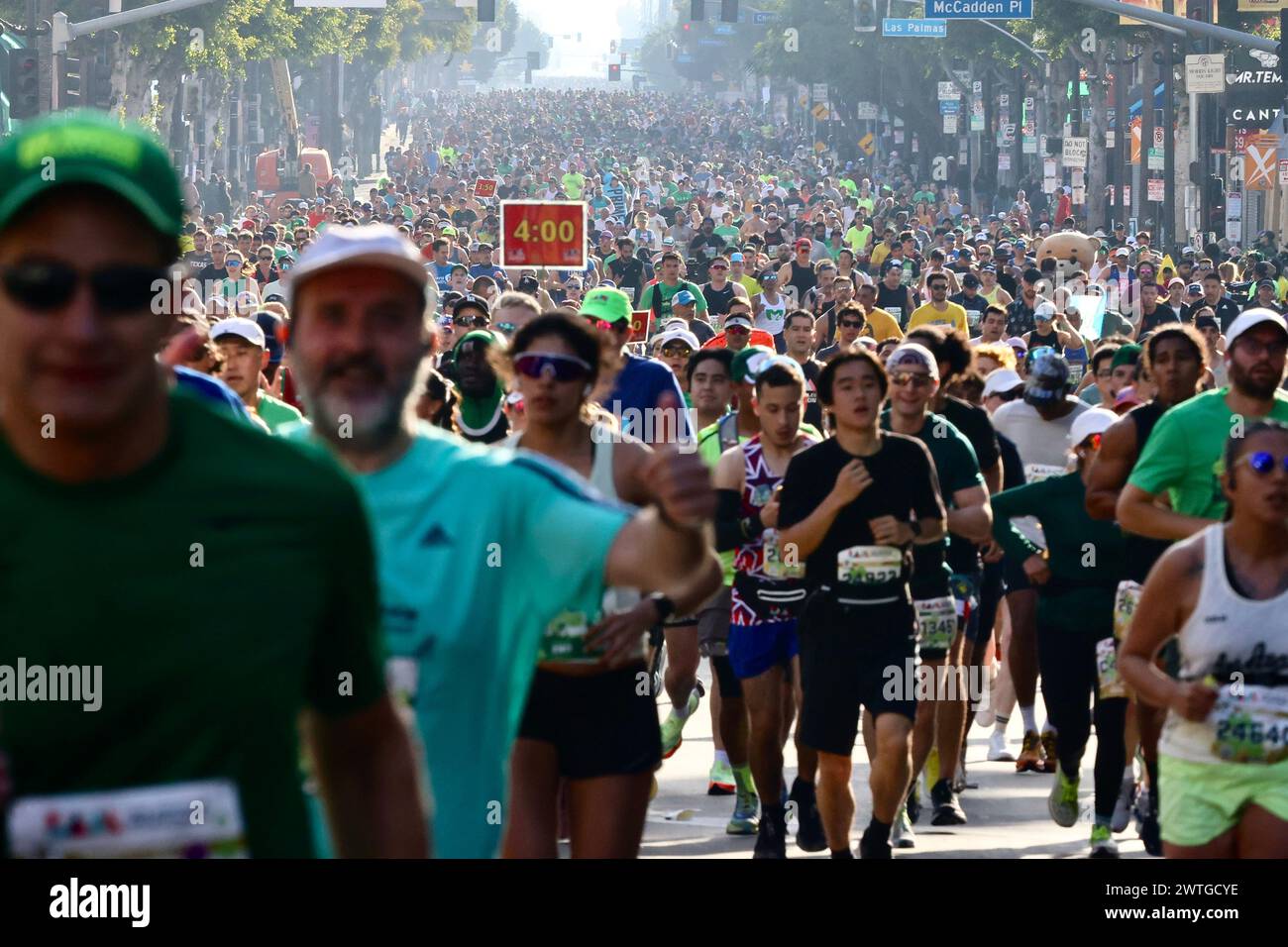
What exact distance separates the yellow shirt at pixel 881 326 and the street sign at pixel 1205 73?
2216 centimetres

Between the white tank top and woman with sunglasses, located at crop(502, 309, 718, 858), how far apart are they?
135cm

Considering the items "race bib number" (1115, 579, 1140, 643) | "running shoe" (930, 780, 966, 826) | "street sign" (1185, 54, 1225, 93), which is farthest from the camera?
"street sign" (1185, 54, 1225, 93)

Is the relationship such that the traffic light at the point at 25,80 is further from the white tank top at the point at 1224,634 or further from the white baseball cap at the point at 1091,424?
the white tank top at the point at 1224,634

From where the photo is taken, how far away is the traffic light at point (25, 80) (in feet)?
96.4

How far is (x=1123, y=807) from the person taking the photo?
9461 millimetres

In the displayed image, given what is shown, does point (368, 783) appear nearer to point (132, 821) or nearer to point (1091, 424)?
point (132, 821)

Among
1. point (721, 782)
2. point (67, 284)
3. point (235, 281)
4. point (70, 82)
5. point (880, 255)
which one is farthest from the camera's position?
point (880, 255)

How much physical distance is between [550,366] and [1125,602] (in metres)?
3.08

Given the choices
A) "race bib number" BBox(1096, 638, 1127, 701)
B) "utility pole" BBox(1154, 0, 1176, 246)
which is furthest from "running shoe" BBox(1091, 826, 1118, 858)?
"utility pole" BBox(1154, 0, 1176, 246)

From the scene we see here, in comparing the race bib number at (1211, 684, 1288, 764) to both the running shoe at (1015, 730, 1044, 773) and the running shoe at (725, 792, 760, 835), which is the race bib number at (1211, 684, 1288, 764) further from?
the running shoe at (1015, 730, 1044, 773)

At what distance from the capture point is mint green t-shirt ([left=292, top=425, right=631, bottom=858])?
3.73m

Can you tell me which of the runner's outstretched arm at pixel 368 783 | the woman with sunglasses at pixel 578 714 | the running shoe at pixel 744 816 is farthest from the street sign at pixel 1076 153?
the runner's outstretched arm at pixel 368 783
